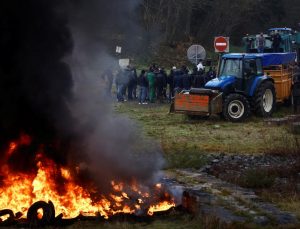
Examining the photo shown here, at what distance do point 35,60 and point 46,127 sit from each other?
106 centimetres

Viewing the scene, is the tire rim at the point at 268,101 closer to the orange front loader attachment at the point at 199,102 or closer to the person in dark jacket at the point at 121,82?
the orange front loader attachment at the point at 199,102

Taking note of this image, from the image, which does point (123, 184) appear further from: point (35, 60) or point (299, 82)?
point (299, 82)

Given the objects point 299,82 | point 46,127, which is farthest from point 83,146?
point 299,82

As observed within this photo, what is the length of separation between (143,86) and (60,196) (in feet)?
49.8

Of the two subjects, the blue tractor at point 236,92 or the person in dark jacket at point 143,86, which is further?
the person in dark jacket at point 143,86

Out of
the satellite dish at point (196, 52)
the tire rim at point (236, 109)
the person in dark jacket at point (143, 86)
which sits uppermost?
the satellite dish at point (196, 52)

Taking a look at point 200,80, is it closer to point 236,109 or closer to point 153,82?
point 153,82

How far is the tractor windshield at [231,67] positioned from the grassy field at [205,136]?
1.59 metres

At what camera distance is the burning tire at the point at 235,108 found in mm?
18219

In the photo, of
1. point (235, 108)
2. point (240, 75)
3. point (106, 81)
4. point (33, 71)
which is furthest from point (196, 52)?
point (33, 71)

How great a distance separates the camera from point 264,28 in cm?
4903

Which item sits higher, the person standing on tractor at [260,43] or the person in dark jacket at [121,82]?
the person standing on tractor at [260,43]

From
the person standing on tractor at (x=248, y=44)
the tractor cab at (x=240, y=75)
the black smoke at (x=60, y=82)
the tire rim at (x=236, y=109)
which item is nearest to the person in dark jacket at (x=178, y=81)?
the person standing on tractor at (x=248, y=44)

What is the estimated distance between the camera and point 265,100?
19297mm
